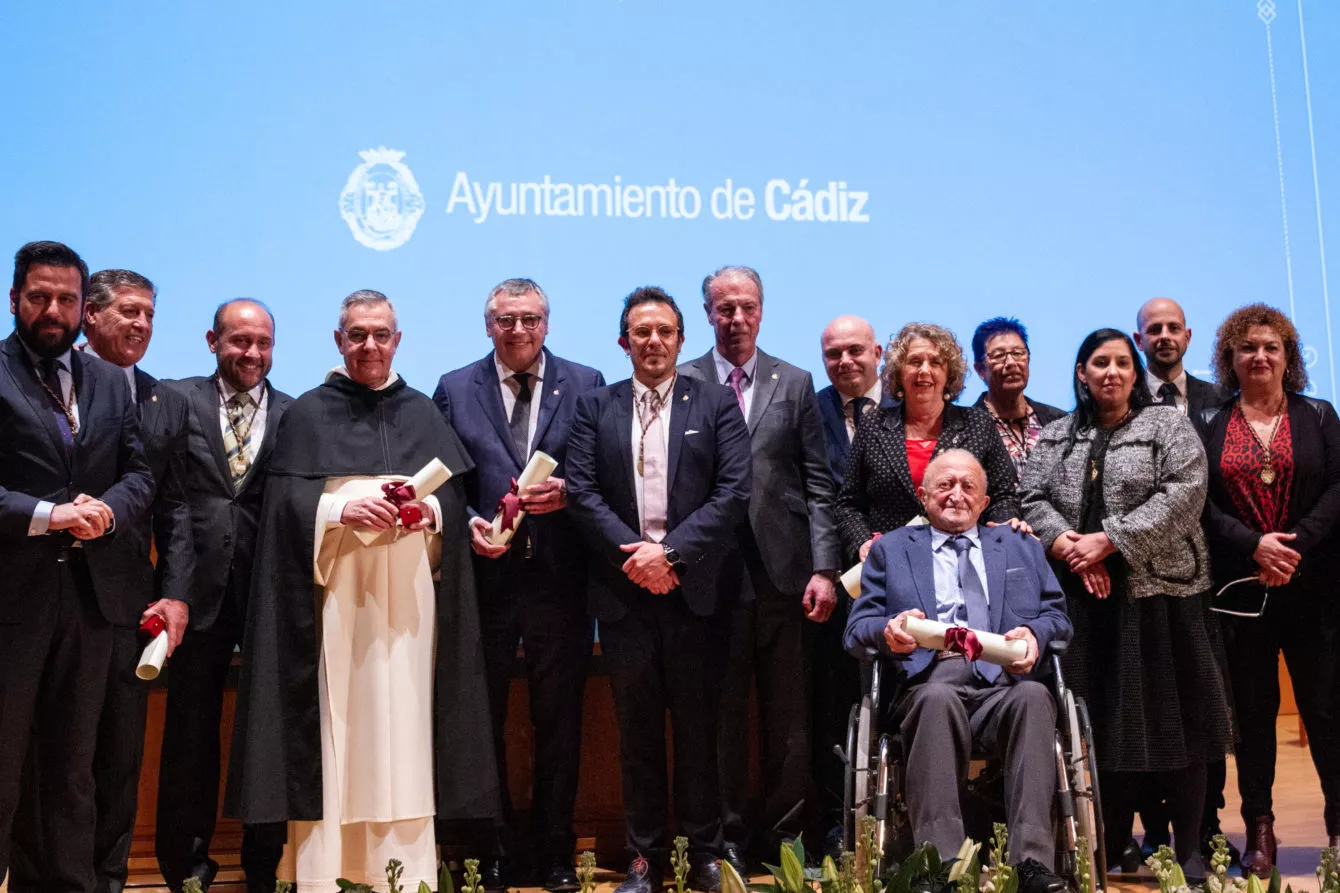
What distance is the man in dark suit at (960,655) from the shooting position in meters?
2.93

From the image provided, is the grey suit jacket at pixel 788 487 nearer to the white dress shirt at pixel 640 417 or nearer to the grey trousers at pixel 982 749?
the white dress shirt at pixel 640 417

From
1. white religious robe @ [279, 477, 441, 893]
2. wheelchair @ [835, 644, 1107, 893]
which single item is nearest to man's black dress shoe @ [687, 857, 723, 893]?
wheelchair @ [835, 644, 1107, 893]

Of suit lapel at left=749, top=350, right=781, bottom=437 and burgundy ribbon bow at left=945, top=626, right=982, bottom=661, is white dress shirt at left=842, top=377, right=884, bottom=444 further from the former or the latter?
burgundy ribbon bow at left=945, top=626, right=982, bottom=661

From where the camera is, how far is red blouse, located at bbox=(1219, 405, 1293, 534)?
3.75 m

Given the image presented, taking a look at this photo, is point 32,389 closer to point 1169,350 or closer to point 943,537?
point 943,537

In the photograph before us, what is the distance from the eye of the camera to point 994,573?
10.9 ft

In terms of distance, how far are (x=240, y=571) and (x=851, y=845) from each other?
1.80 m

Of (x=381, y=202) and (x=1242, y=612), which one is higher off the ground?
(x=381, y=202)

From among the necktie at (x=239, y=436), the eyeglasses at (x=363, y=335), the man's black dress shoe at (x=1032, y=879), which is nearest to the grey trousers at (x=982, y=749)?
the man's black dress shoe at (x=1032, y=879)

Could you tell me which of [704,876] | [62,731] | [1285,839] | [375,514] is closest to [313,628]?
[375,514]

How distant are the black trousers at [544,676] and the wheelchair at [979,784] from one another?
877 millimetres

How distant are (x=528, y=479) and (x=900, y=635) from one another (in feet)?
3.52

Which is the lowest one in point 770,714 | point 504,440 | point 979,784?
point 979,784

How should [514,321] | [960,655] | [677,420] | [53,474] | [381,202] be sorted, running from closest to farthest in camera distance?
[53,474]
[960,655]
[677,420]
[514,321]
[381,202]
